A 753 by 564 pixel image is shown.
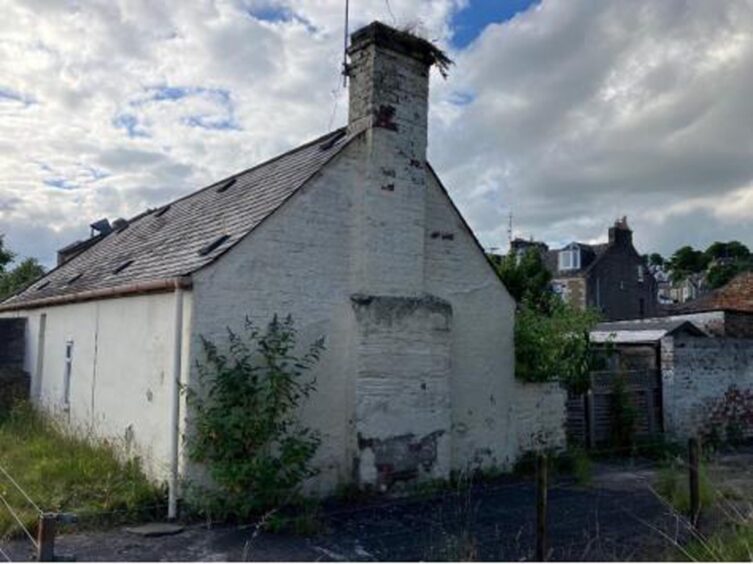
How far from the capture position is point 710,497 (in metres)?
10.1

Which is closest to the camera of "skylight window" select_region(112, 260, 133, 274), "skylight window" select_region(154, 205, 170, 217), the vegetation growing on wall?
the vegetation growing on wall

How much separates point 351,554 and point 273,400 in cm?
246

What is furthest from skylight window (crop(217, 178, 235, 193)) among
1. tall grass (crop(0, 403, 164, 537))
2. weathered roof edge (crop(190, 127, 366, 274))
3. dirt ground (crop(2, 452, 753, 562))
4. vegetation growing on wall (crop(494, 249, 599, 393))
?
dirt ground (crop(2, 452, 753, 562))

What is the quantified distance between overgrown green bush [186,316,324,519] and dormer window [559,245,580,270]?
1613 inches

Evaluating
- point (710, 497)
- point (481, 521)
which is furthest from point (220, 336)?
point (710, 497)

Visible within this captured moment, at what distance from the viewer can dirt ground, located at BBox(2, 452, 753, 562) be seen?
7.76 metres

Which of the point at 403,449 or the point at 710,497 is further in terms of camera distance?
the point at 403,449

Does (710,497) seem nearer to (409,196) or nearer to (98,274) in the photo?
(409,196)

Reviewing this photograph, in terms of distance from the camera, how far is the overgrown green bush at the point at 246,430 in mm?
9133

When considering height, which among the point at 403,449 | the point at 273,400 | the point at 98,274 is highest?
the point at 98,274

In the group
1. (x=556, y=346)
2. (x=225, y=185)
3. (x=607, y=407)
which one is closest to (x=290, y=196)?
(x=225, y=185)

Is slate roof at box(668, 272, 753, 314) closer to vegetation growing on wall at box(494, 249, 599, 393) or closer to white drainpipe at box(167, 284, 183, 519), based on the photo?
vegetation growing on wall at box(494, 249, 599, 393)

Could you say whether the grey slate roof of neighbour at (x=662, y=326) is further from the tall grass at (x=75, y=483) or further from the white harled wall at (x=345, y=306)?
the tall grass at (x=75, y=483)

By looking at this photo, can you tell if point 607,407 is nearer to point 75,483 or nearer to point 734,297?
point 75,483
